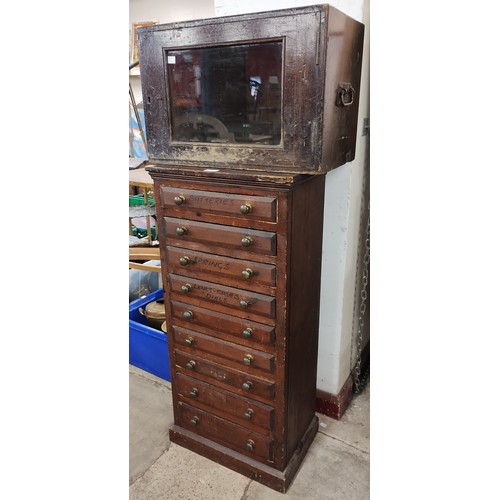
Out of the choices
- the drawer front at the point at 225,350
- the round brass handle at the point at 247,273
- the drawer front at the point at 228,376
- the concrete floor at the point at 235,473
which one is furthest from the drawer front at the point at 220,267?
the concrete floor at the point at 235,473

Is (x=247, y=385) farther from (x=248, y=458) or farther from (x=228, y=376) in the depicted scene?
(x=248, y=458)

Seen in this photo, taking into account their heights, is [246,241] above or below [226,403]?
above

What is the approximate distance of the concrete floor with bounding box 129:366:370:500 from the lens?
1.61 metres

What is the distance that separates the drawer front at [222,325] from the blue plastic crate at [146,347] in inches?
22.6

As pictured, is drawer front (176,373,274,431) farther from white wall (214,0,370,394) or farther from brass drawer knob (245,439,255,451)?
white wall (214,0,370,394)

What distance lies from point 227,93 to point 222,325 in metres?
0.83

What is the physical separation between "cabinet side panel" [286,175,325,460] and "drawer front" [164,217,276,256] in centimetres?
9

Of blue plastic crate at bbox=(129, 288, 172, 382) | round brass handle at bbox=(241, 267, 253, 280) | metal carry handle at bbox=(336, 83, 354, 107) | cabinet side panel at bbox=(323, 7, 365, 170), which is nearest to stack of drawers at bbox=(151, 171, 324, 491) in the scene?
round brass handle at bbox=(241, 267, 253, 280)

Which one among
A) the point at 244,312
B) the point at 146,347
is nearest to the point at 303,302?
the point at 244,312

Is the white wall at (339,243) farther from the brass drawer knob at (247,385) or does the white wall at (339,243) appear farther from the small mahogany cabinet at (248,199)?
the brass drawer knob at (247,385)

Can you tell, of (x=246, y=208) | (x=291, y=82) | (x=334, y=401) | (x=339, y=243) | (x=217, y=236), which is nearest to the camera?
(x=291, y=82)

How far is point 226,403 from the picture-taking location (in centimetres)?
167

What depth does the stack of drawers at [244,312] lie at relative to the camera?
53.8 inches
